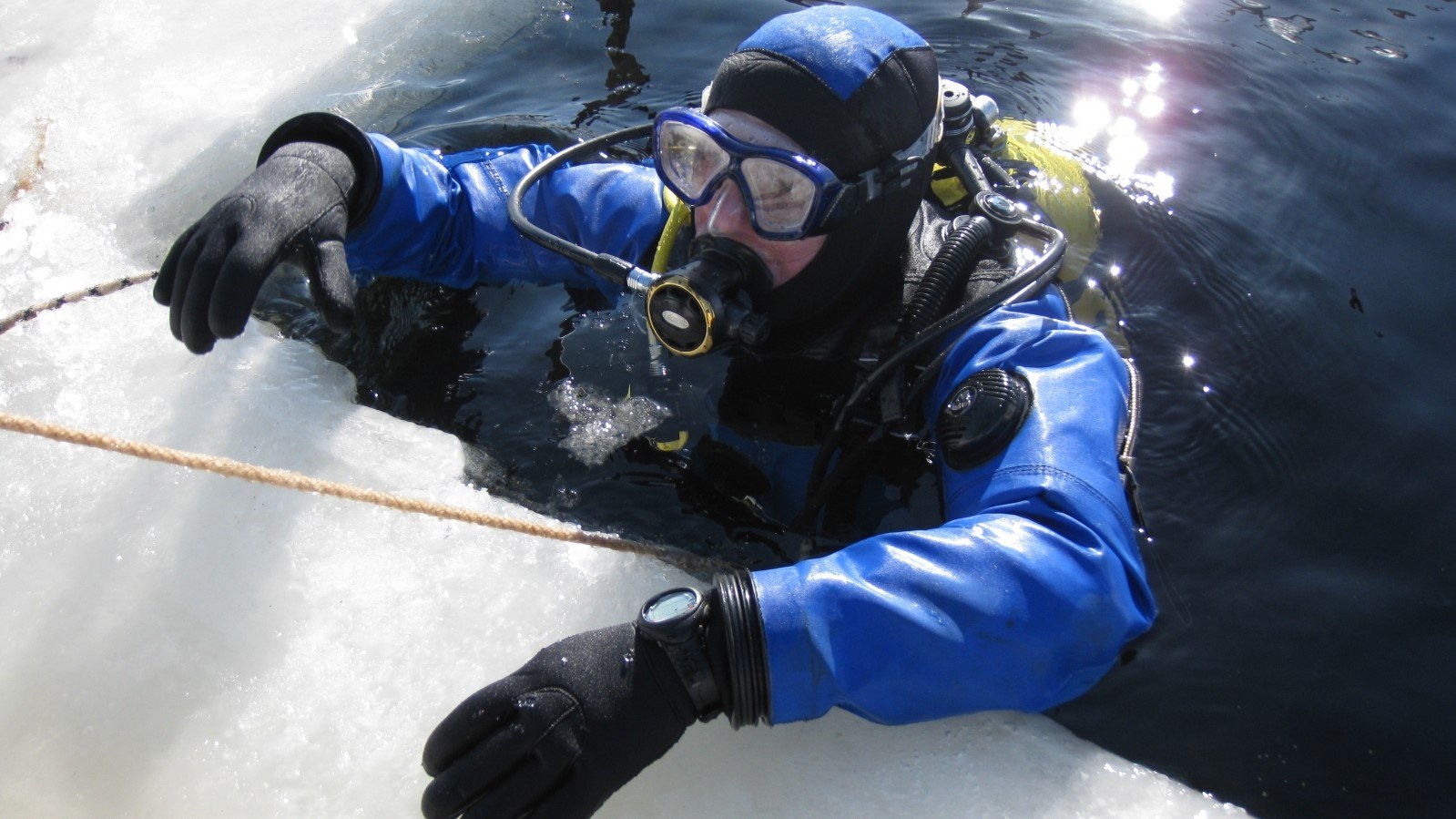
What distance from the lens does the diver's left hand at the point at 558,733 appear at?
143 cm

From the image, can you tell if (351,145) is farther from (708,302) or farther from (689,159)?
(708,302)

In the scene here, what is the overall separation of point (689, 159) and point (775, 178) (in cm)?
23

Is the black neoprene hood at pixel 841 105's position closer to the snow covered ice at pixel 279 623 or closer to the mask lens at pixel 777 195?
the mask lens at pixel 777 195

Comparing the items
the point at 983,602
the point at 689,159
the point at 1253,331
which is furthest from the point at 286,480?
the point at 1253,331

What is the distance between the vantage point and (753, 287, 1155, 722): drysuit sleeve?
159 centimetres

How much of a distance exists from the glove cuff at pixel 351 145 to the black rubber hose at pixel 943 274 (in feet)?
4.87

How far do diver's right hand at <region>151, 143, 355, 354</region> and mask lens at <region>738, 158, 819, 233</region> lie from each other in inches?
35.6

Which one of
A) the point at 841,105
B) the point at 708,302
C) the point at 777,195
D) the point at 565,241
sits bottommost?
the point at 565,241

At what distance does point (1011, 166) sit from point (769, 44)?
137 centimetres

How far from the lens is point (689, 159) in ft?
7.05

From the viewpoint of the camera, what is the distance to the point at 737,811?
1681 millimetres

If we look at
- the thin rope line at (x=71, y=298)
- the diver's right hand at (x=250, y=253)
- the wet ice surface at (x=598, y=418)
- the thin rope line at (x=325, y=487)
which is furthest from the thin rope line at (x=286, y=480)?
the thin rope line at (x=71, y=298)

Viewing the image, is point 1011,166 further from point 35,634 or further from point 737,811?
point 35,634

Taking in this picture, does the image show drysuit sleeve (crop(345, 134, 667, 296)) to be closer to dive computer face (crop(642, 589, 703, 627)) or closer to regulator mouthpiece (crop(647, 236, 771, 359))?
regulator mouthpiece (crop(647, 236, 771, 359))
